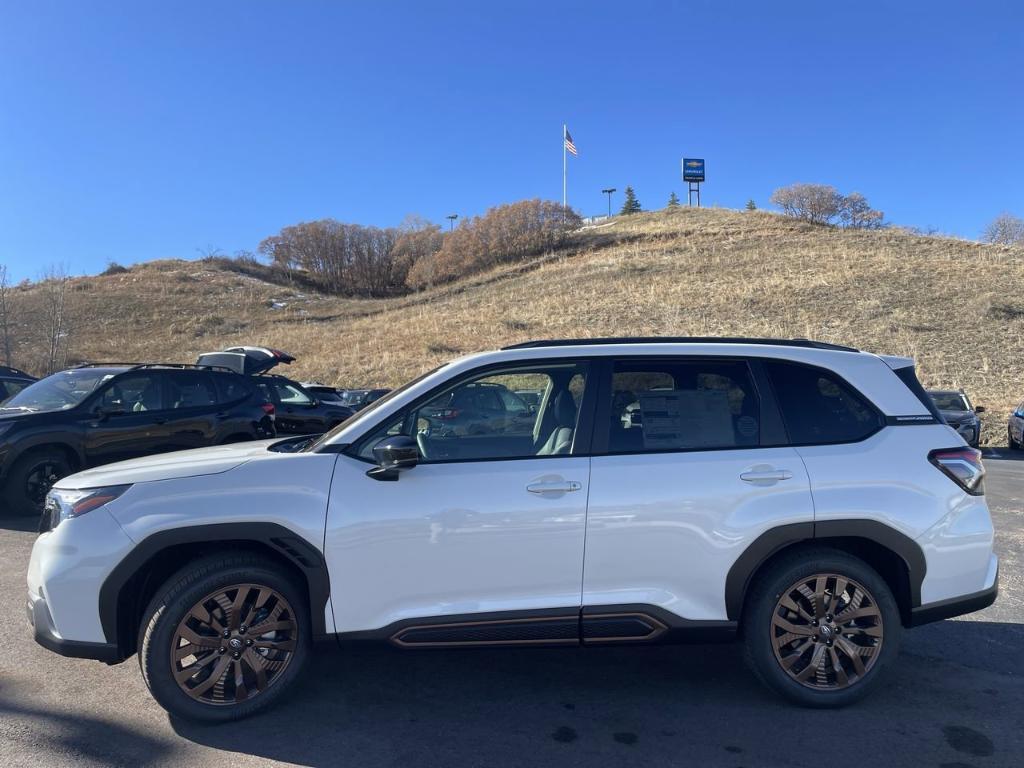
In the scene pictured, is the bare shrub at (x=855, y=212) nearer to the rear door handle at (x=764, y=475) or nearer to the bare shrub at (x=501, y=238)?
the bare shrub at (x=501, y=238)

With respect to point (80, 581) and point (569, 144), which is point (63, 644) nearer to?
point (80, 581)

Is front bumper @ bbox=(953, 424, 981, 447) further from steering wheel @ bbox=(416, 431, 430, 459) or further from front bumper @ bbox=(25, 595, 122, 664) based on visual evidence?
front bumper @ bbox=(25, 595, 122, 664)

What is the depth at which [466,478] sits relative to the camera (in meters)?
3.47

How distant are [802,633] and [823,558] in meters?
0.40

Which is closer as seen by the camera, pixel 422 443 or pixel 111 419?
pixel 422 443

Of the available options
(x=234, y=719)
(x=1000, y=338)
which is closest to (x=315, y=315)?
Result: (x=1000, y=338)

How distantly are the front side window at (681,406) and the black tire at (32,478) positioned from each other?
6.87 metres

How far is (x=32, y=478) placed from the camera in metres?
7.71

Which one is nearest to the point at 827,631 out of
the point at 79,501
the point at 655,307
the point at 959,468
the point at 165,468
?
the point at 959,468

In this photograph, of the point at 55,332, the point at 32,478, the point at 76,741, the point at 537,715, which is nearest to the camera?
the point at 76,741

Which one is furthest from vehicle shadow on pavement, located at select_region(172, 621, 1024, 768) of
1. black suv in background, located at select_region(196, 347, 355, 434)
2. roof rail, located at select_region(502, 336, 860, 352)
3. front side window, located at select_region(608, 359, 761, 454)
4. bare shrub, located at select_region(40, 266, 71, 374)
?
bare shrub, located at select_region(40, 266, 71, 374)

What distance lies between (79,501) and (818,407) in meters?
3.83

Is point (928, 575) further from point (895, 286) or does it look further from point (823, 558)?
point (895, 286)

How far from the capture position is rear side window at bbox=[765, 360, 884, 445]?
377 cm
